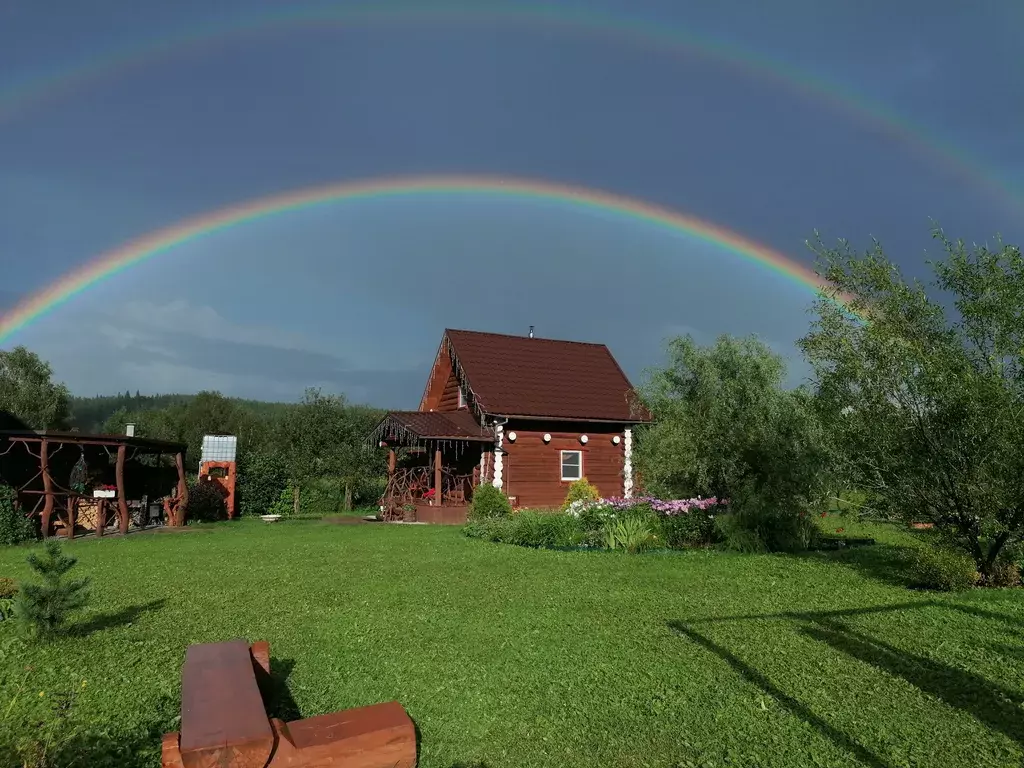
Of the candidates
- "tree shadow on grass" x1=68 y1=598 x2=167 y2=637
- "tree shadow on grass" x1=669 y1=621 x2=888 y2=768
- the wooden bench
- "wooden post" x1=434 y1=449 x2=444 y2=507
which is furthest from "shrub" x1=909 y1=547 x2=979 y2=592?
"wooden post" x1=434 y1=449 x2=444 y2=507

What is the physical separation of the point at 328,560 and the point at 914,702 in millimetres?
9851

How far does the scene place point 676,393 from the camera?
17234 millimetres

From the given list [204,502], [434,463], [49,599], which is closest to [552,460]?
[434,463]

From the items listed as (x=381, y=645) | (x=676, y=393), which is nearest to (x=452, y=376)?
(x=676, y=393)

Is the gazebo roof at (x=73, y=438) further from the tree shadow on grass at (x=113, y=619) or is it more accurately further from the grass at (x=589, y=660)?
the tree shadow on grass at (x=113, y=619)

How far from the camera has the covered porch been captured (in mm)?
21781

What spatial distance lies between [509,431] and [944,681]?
18.5 metres

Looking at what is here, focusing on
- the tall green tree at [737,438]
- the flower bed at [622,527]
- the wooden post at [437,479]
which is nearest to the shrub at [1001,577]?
the tall green tree at [737,438]

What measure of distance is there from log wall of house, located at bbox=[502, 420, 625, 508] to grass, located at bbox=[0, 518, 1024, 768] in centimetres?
1247

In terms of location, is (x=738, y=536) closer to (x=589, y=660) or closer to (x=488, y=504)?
(x=488, y=504)

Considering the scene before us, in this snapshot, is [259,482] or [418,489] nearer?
[418,489]

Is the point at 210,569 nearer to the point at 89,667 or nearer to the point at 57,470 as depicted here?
the point at 89,667

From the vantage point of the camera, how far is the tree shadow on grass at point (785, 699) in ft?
13.4

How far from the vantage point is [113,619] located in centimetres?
771
